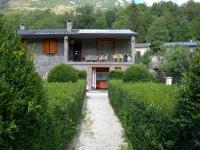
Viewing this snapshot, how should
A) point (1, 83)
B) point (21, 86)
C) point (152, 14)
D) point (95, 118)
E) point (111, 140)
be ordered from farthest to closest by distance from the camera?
point (152, 14) < point (95, 118) < point (111, 140) < point (21, 86) < point (1, 83)

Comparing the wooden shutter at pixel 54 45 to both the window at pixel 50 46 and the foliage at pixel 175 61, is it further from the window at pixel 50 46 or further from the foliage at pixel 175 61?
the foliage at pixel 175 61

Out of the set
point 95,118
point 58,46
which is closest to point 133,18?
point 58,46

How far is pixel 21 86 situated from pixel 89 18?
91982 millimetres

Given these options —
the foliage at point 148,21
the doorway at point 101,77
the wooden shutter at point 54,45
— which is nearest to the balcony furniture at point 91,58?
the doorway at point 101,77

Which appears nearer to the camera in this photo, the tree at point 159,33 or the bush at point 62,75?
the bush at point 62,75

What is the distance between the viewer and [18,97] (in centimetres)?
573

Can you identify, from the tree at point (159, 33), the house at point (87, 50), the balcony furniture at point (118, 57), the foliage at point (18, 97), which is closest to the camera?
the foliage at point (18, 97)

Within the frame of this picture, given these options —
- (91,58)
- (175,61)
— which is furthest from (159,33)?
(91,58)

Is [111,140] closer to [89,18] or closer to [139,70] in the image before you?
[139,70]

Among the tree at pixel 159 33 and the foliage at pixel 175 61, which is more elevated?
the tree at pixel 159 33

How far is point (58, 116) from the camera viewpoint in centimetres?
977

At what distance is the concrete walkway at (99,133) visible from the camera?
13.1 meters

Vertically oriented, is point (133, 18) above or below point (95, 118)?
above

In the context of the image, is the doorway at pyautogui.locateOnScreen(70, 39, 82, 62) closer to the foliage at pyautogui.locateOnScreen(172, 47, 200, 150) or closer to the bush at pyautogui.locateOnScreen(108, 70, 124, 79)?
the bush at pyautogui.locateOnScreen(108, 70, 124, 79)
